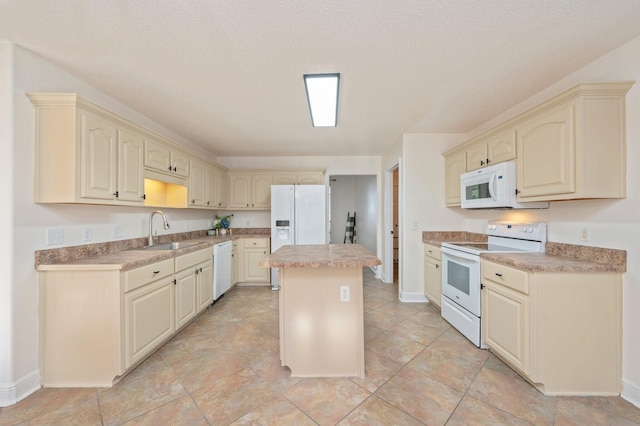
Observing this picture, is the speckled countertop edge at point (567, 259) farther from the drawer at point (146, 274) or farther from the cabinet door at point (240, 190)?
the cabinet door at point (240, 190)

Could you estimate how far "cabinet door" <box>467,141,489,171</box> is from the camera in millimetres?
2693

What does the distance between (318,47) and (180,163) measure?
2.35m

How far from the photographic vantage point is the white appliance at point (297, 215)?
13.7 feet

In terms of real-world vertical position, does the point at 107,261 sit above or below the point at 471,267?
above

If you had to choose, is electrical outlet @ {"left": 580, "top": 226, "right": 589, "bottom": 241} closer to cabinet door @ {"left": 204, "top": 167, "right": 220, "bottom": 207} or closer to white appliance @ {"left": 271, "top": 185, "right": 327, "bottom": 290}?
white appliance @ {"left": 271, "top": 185, "right": 327, "bottom": 290}

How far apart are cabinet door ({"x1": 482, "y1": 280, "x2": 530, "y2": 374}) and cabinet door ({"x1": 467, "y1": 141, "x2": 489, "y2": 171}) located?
4.39 ft

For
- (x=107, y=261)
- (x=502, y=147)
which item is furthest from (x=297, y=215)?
(x=502, y=147)

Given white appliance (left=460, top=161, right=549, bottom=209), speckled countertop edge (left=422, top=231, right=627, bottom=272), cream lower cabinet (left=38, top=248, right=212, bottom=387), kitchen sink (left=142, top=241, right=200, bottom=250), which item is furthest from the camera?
kitchen sink (left=142, top=241, right=200, bottom=250)

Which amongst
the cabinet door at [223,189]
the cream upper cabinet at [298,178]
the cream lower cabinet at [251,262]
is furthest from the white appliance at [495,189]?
the cabinet door at [223,189]

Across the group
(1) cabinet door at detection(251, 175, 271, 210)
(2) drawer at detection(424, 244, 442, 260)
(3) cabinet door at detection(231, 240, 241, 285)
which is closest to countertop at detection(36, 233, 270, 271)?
(3) cabinet door at detection(231, 240, 241, 285)

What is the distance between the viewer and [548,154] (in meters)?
1.94

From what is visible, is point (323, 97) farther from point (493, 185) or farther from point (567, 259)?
point (567, 259)

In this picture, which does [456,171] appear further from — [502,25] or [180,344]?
[180,344]

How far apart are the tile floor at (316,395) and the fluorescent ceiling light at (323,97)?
242 cm
